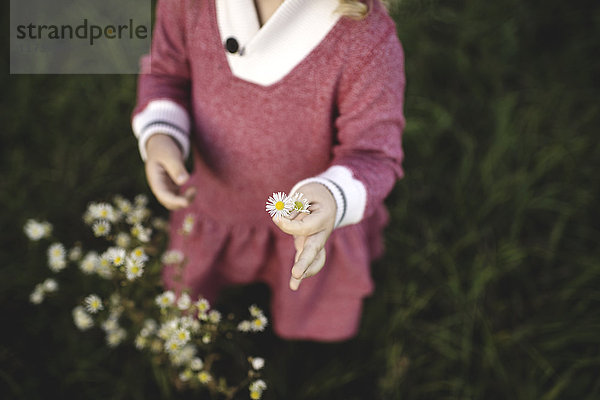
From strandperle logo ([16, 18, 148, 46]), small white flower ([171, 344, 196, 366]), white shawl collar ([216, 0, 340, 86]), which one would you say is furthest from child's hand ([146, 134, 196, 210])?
strandperle logo ([16, 18, 148, 46])

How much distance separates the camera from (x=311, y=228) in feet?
2.11

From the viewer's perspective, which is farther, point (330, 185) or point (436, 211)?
point (436, 211)

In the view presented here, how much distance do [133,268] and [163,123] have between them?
32 centimetres

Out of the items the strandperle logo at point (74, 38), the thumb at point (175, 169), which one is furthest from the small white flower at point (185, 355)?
the strandperle logo at point (74, 38)

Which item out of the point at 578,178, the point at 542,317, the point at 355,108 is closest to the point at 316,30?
the point at 355,108

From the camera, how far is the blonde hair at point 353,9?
73 centimetres

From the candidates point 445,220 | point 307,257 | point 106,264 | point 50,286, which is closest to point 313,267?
point 307,257

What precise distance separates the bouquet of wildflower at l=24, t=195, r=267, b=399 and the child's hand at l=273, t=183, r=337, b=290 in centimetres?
22

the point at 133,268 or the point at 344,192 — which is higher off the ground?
the point at 344,192

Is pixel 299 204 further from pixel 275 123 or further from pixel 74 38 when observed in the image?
pixel 74 38

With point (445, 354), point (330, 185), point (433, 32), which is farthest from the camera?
point (433, 32)

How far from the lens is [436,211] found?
168 centimetres

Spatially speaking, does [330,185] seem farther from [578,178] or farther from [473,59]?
[473,59]

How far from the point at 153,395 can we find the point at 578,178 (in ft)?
5.37
